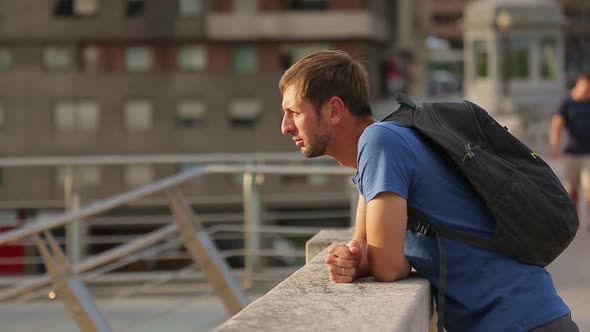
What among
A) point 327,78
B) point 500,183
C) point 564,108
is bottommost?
point 564,108

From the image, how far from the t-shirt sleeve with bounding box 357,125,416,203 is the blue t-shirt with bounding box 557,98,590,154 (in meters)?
10.4

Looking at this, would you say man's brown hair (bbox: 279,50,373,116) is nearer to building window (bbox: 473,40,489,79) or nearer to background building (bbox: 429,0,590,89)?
building window (bbox: 473,40,489,79)

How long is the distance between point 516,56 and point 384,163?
114ft

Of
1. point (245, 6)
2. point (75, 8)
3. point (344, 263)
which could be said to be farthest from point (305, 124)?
point (75, 8)

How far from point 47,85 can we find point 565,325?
6623 cm

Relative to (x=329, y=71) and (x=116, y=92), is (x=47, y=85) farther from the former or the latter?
(x=329, y=71)

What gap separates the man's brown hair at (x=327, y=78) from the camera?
324 centimetres

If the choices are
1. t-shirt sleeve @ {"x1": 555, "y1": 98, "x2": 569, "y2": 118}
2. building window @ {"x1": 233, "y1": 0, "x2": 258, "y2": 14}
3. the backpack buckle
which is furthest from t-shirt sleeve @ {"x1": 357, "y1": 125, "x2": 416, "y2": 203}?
building window @ {"x1": 233, "y1": 0, "x2": 258, "y2": 14}

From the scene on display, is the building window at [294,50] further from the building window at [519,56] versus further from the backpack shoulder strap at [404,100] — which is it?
the backpack shoulder strap at [404,100]

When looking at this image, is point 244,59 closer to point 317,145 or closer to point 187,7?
point 187,7

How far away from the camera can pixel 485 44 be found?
36.9 metres

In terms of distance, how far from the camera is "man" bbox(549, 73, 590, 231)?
1315cm

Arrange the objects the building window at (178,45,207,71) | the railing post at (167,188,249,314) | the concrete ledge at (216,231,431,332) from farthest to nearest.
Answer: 1. the building window at (178,45,207,71)
2. the railing post at (167,188,249,314)
3. the concrete ledge at (216,231,431,332)

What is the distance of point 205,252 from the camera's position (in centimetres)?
798
